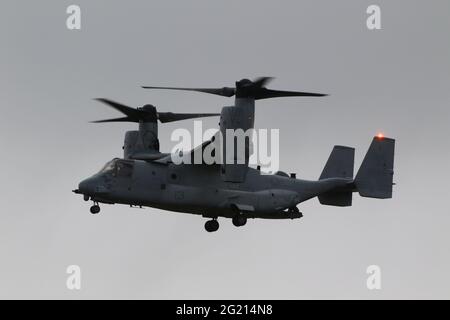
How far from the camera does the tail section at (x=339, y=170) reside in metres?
45.1

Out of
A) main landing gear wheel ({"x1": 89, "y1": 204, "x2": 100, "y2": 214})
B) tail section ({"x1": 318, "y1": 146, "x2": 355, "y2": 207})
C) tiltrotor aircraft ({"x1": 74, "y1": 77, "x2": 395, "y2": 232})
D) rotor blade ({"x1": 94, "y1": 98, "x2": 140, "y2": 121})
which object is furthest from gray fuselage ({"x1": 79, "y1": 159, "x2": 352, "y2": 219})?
rotor blade ({"x1": 94, "y1": 98, "x2": 140, "y2": 121})

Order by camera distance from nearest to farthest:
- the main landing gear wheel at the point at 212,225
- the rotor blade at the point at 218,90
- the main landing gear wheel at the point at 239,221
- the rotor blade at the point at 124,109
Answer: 1. the rotor blade at the point at 218,90
2. the main landing gear wheel at the point at 239,221
3. the main landing gear wheel at the point at 212,225
4. the rotor blade at the point at 124,109

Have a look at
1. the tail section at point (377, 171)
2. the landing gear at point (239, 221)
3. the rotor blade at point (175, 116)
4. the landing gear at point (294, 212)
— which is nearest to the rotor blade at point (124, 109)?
the rotor blade at point (175, 116)

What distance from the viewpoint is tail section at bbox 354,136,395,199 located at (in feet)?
147

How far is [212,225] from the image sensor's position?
42500 millimetres

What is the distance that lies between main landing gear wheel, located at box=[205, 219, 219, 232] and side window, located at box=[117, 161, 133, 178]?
3940mm

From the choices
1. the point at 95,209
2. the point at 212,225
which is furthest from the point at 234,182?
the point at 95,209

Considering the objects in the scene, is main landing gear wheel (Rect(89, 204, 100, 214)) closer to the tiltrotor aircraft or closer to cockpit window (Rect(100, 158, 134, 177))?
the tiltrotor aircraft

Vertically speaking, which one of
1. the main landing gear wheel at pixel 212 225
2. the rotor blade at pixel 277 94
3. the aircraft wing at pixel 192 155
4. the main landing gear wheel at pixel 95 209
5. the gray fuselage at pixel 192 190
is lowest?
the main landing gear wheel at pixel 212 225

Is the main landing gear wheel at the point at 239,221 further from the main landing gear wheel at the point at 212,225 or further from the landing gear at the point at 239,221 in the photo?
the main landing gear wheel at the point at 212,225

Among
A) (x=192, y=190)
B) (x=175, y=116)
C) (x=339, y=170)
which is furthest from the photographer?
(x=175, y=116)

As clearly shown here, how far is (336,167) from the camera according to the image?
4578cm

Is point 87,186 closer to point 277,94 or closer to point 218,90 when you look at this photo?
point 218,90

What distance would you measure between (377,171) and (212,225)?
24.0ft
